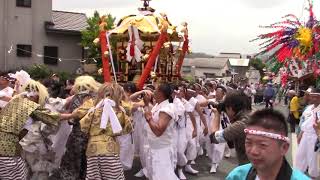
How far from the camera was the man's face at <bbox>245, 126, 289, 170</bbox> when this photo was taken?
2436 millimetres

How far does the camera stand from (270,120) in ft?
8.43

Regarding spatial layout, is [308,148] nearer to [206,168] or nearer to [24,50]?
[206,168]

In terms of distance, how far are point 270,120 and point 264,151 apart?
0.20 m

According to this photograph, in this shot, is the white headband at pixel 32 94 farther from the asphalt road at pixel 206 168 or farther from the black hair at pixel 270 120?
the black hair at pixel 270 120

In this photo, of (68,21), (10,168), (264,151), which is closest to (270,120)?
(264,151)

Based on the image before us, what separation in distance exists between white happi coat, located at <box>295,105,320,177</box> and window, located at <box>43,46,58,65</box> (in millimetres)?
23637

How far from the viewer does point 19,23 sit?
1134 inches

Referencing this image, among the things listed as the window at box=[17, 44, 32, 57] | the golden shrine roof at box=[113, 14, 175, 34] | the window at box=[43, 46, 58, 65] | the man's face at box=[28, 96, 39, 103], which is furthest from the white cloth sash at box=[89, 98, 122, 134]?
the window at box=[43, 46, 58, 65]

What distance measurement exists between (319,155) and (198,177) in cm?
212

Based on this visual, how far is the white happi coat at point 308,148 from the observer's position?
7.73 m

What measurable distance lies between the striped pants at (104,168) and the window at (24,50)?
24631mm

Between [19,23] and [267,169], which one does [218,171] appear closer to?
[267,169]

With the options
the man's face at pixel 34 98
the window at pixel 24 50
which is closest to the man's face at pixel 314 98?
the man's face at pixel 34 98

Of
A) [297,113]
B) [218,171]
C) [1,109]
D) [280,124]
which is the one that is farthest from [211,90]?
[280,124]
